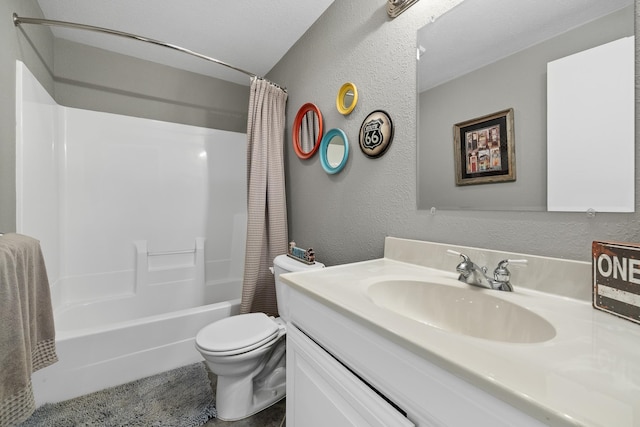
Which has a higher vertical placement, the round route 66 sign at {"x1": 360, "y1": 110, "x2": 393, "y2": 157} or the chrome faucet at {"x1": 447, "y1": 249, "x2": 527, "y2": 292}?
the round route 66 sign at {"x1": 360, "y1": 110, "x2": 393, "y2": 157}

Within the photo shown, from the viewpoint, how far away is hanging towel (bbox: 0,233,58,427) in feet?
2.40

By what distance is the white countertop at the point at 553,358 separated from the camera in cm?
30

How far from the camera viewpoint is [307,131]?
1.83 m

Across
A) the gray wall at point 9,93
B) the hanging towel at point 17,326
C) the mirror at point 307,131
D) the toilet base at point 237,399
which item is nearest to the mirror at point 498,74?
the mirror at point 307,131

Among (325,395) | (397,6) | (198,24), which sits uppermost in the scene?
(198,24)

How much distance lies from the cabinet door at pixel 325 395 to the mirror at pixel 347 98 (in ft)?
3.75

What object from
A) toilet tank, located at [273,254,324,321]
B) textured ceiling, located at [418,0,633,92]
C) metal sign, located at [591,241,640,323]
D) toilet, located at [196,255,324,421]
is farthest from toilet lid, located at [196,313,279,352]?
textured ceiling, located at [418,0,633,92]

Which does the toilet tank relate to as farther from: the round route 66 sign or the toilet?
the round route 66 sign

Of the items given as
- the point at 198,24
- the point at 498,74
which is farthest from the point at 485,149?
the point at 198,24

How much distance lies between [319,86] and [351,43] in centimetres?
34

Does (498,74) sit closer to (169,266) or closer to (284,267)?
(284,267)

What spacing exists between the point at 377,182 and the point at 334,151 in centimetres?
41

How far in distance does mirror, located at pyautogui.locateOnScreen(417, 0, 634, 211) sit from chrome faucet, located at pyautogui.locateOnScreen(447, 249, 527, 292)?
20 cm

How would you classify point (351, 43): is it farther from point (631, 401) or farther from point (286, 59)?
point (631, 401)
